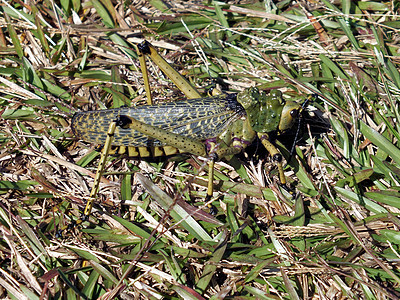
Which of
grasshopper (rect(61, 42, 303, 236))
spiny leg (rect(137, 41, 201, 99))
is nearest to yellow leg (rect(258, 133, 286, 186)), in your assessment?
grasshopper (rect(61, 42, 303, 236))

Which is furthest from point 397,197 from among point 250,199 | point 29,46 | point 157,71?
point 29,46

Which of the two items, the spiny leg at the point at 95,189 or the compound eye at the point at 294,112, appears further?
the compound eye at the point at 294,112

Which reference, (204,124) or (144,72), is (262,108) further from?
(144,72)

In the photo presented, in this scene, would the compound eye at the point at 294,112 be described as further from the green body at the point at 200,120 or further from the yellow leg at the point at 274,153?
the yellow leg at the point at 274,153

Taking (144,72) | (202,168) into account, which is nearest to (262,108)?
(202,168)

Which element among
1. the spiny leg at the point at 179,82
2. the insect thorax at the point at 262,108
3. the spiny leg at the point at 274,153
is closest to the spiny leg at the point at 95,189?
the spiny leg at the point at 179,82

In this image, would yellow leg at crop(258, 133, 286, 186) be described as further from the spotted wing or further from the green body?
the spotted wing

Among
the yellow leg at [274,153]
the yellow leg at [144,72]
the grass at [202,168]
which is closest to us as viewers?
the grass at [202,168]

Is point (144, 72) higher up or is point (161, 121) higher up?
point (144, 72)
